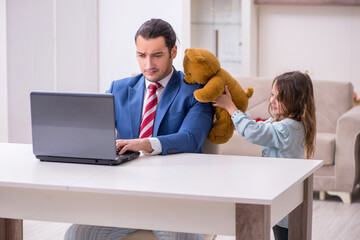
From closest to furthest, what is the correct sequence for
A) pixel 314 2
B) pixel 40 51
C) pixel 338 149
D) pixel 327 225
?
pixel 327 225 < pixel 338 149 < pixel 40 51 < pixel 314 2

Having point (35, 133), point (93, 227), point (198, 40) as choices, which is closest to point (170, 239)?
point (93, 227)

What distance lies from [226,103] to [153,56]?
33 centimetres

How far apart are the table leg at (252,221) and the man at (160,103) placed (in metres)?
0.63

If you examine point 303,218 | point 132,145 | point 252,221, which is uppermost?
point 132,145

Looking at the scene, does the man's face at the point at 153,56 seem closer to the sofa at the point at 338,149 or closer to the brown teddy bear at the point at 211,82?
the brown teddy bear at the point at 211,82

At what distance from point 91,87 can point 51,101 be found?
3.61 m

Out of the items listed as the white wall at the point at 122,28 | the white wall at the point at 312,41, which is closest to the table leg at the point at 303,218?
the white wall at the point at 312,41

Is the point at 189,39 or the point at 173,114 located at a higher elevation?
the point at 189,39

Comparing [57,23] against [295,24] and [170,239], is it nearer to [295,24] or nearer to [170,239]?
[295,24]

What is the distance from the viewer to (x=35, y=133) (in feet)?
6.93

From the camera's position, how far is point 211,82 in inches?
93.0

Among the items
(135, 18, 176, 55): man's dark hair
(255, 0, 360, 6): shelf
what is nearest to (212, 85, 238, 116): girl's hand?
(135, 18, 176, 55): man's dark hair

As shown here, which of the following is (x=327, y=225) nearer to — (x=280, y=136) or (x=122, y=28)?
(x=280, y=136)

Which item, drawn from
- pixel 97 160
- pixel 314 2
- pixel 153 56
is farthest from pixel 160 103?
pixel 314 2
